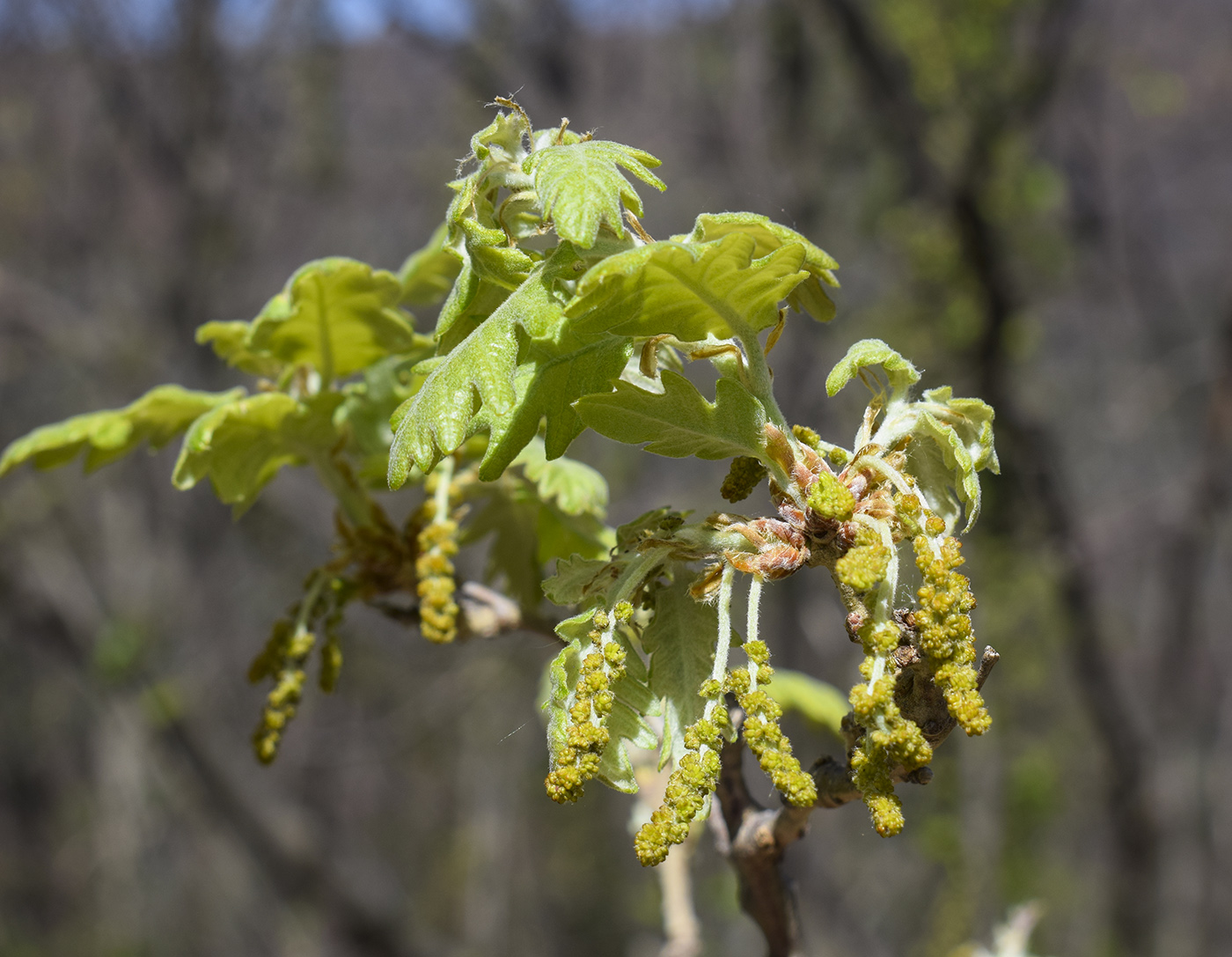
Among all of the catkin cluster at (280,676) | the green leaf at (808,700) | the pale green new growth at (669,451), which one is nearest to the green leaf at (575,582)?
the pale green new growth at (669,451)

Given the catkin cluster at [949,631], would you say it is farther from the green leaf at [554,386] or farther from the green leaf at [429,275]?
the green leaf at [429,275]

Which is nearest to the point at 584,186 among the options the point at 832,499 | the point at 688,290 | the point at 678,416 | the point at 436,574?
the point at 688,290

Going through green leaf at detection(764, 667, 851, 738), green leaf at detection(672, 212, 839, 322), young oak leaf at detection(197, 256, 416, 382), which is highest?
young oak leaf at detection(197, 256, 416, 382)

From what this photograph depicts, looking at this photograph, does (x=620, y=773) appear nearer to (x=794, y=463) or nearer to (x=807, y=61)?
(x=794, y=463)

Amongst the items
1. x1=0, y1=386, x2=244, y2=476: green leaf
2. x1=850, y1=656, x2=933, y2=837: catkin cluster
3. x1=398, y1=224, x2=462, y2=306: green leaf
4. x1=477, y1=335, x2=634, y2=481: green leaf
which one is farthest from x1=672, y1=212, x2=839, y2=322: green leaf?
x1=0, y1=386, x2=244, y2=476: green leaf

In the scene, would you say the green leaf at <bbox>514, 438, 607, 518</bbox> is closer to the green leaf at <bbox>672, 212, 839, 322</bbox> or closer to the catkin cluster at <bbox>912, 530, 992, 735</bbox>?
the green leaf at <bbox>672, 212, 839, 322</bbox>

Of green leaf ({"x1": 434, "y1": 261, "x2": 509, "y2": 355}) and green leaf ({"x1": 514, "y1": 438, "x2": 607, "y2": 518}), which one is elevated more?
green leaf ({"x1": 434, "y1": 261, "x2": 509, "y2": 355})

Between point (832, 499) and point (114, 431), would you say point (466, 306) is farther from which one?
point (114, 431)
